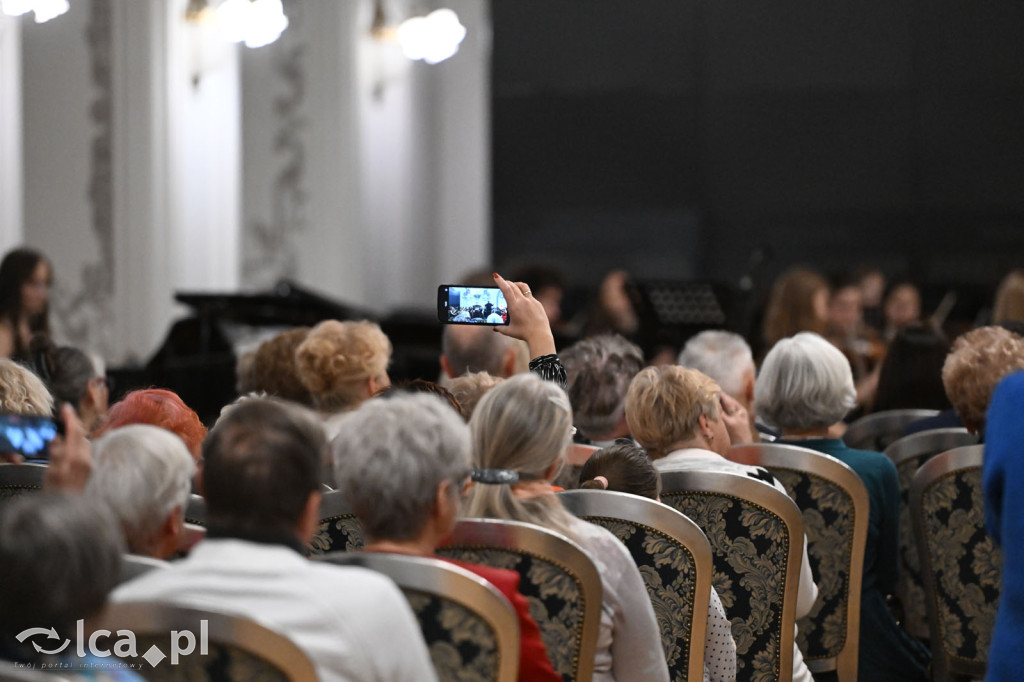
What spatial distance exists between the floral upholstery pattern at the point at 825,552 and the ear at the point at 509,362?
1062mm

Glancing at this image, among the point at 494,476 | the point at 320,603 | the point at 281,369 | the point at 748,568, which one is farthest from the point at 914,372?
the point at 320,603

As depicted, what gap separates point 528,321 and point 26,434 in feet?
3.74

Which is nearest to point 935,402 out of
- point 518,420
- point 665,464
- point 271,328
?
point 665,464

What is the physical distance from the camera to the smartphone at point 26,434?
1777 millimetres

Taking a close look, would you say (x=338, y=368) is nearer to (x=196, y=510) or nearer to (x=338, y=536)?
(x=196, y=510)

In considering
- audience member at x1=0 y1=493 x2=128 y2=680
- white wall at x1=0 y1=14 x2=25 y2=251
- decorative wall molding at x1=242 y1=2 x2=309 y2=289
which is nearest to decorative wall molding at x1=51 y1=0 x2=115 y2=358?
white wall at x1=0 y1=14 x2=25 y2=251

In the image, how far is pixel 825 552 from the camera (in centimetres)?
284

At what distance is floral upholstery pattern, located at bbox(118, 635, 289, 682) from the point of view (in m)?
1.36

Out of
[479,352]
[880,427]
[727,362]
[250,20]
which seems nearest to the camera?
[727,362]

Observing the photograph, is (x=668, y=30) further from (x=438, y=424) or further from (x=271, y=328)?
(x=438, y=424)

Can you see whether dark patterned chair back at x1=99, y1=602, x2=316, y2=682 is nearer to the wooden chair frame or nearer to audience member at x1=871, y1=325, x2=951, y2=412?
the wooden chair frame

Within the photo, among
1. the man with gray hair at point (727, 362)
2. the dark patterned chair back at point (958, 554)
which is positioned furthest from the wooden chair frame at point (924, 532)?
the man with gray hair at point (727, 362)

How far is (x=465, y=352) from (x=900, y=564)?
1.34 m

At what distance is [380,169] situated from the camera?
30.3 ft
